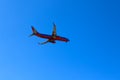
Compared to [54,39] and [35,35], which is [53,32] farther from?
[35,35]

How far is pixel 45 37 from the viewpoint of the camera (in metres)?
89.5

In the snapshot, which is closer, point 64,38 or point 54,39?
point 54,39

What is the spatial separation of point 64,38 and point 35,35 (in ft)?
41.0

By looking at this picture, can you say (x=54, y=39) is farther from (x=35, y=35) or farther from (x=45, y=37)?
(x=35, y=35)

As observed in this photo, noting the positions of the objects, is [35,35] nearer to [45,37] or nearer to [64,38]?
[45,37]

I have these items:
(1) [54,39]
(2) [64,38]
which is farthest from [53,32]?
(2) [64,38]

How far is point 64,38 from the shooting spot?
310 ft

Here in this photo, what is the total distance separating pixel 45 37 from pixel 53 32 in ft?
19.5

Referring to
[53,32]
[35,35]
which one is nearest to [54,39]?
[53,32]

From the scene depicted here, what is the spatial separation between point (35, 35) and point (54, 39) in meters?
10.3

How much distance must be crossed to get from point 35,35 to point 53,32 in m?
11.7

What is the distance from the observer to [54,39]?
87.6m

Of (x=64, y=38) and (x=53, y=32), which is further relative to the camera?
(x=64, y=38)

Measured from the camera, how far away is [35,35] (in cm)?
9356
